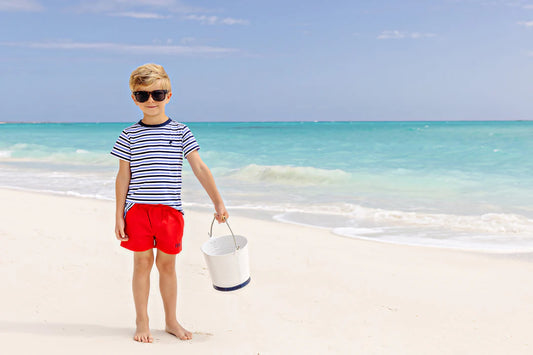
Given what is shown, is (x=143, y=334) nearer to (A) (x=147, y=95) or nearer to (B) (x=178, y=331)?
(B) (x=178, y=331)

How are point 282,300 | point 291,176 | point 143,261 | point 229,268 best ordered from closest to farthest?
point 143,261
point 229,268
point 282,300
point 291,176

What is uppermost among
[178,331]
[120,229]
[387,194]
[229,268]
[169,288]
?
[120,229]

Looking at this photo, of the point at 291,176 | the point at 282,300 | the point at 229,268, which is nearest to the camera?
the point at 229,268

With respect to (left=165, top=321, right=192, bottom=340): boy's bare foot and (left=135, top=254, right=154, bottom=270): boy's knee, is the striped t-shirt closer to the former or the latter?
(left=135, top=254, right=154, bottom=270): boy's knee

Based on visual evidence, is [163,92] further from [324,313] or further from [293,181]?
[293,181]

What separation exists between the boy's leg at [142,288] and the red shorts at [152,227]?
8 centimetres

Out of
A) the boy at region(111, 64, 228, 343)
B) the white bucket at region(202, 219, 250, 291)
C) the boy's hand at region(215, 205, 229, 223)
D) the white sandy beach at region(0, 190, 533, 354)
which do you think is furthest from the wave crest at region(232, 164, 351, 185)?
the boy at region(111, 64, 228, 343)

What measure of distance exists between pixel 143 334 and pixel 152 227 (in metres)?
0.63

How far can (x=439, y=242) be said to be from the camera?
601 centimetres

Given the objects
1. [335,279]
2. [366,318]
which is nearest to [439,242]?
[335,279]

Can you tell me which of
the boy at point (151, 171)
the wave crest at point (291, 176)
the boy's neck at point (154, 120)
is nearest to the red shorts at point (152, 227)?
the boy at point (151, 171)

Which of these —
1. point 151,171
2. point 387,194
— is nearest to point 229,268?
point 151,171

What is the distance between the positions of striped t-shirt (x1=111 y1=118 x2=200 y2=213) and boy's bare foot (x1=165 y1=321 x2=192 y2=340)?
2.41ft

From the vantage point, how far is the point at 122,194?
107 inches
